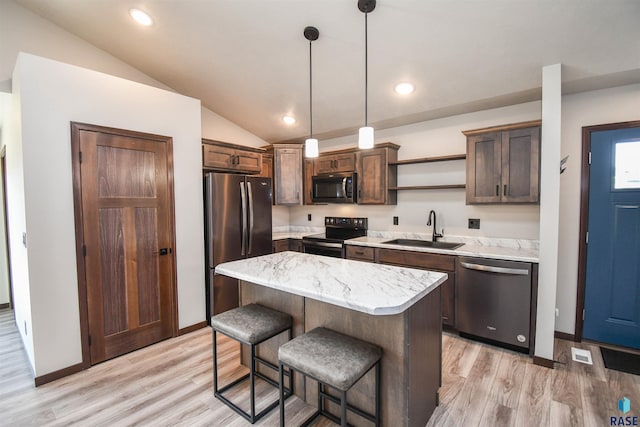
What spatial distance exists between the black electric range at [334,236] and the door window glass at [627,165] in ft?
8.70

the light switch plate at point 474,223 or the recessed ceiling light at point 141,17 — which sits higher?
the recessed ceiling light at point 141,17

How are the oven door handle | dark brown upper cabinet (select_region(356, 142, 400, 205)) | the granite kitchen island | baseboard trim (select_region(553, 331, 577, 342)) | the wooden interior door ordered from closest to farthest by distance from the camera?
1. the granite kitchen island
2. the wooden interior door
3. baseboard trim (select_region(553, 331, 577, 342))
4. dark brown upper cabinet (select_region(356, 142, 400, 205))
5. the oven door handle

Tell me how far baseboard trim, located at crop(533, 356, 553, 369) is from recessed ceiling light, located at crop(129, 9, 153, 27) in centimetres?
459

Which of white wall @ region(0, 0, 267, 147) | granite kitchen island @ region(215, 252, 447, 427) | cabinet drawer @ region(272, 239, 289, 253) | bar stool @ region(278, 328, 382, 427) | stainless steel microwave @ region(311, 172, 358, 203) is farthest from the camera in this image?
cabinet drawer @ region(272, 239, 289, 253)

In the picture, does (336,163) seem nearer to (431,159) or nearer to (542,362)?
(431,159)

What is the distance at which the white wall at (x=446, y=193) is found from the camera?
3082 mm

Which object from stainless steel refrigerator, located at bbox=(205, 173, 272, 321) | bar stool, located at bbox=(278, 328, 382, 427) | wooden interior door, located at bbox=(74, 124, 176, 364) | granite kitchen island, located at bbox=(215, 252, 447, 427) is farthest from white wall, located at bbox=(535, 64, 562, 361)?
wooden interior door, located at bbox=(74, 124, 176, 364)

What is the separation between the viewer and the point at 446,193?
3529mm

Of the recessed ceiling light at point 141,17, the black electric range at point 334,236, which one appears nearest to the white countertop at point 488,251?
the black electric range at point 334,236

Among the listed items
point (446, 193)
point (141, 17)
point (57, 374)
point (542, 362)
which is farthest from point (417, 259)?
point (141, 17)

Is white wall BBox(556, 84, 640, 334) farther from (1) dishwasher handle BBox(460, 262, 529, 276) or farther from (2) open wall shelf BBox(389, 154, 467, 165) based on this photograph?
(2) open wall shelf BBox(389, 154, 467, 165)

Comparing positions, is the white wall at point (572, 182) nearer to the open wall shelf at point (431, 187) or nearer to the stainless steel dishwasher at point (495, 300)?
the stainless steel dishwasher at point (495, 300)

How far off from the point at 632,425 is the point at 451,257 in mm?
1566

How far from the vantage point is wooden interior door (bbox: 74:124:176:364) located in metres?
2.53
